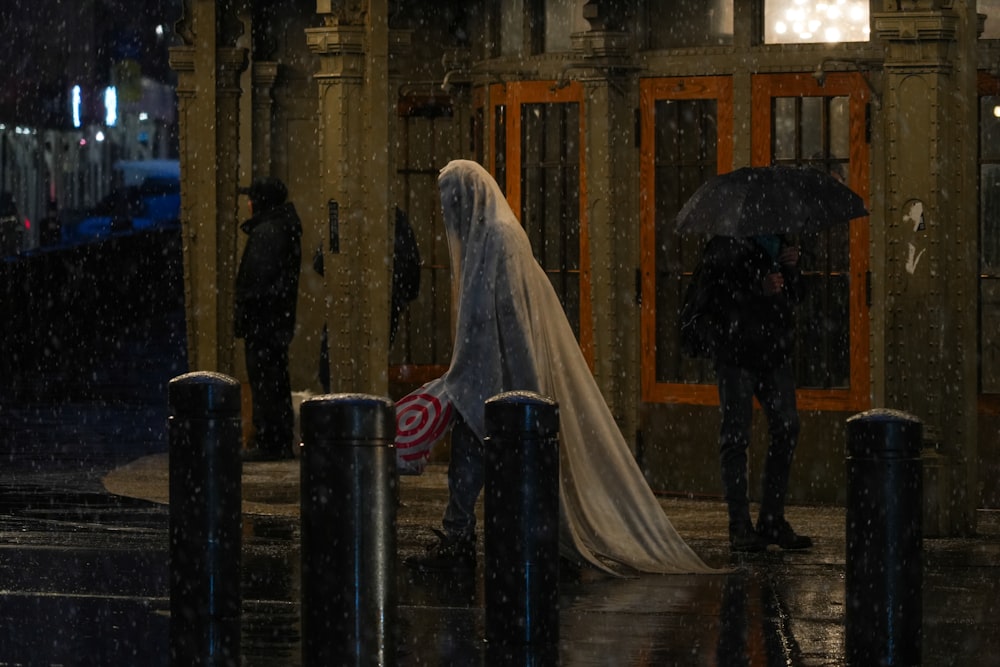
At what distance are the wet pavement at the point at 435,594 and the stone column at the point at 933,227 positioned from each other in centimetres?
70

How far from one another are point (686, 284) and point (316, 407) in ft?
17.4

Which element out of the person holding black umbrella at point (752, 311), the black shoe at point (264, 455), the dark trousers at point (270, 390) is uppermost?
the person holding black umbrella at point (752, 311)

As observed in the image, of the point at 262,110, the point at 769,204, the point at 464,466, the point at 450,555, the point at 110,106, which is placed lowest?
the point at 450,555

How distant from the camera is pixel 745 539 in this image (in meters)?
10.5

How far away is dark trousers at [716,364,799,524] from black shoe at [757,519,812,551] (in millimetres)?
44

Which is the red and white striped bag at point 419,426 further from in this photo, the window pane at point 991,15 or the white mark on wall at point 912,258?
the window pane at point 991,15

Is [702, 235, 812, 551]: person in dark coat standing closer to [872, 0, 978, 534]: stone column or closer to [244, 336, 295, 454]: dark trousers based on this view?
[872, 0, 978, 534]: stone column

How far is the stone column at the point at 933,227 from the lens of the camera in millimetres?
11055

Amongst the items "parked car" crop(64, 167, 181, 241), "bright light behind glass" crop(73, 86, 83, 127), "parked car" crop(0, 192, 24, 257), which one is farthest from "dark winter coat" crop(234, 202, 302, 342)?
"bright light behind glass" crop(73, 86, 83, 127)

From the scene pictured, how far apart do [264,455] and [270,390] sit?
1.45 feet

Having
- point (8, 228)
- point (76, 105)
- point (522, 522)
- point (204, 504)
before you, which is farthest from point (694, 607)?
point (76, 105)

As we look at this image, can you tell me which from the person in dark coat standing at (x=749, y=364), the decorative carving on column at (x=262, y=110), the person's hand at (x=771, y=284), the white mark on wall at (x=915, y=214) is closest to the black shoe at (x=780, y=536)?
the person in dark coat standing at (x=749, y=364)

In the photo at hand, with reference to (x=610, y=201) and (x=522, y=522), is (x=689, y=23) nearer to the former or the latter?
(x=610, y=201)

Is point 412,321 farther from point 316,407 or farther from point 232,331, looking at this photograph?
point 316,407
